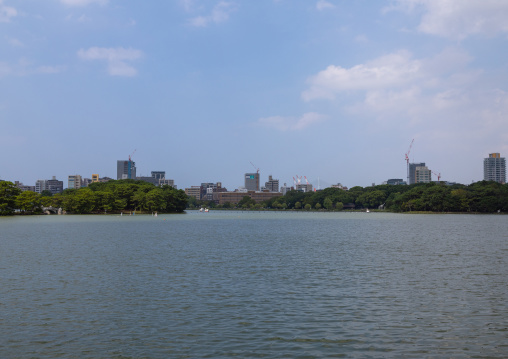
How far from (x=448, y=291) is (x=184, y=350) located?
17.7 meters

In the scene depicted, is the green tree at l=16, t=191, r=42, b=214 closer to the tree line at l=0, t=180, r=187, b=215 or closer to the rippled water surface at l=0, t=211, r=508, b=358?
the tree line at l=0, t=180, r=187, b=215

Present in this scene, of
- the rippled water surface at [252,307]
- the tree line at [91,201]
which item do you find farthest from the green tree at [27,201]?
the rippled water surface at [252,307]

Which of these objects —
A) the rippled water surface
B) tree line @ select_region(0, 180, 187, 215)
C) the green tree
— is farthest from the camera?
tree line @ select_region(0, 180, 187, 215)

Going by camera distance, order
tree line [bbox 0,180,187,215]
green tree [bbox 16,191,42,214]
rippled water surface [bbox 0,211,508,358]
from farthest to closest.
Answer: tree line [bbox 0,180,187,215], green tree [bbox 16,191,42,214], rippled water surface [bbox 0,211,508,358]

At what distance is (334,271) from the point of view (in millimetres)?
35500

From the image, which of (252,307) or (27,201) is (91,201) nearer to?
(27,201)

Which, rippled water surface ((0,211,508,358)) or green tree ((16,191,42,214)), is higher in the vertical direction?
green tree ((16,191,42,214))

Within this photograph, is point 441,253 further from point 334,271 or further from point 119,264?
point 119,264

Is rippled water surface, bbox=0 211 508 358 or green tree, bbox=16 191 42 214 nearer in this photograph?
rippled water surface, bbox=0 211 508 358

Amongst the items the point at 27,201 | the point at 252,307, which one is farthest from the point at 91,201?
the point at 252,307

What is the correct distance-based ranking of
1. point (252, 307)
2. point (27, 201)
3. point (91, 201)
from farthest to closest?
point (91, 201), point (27, 201), point (252, 307)

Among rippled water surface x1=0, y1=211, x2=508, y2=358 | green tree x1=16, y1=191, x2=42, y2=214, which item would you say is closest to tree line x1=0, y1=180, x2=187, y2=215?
green tree x1=16, y1=191, x2=42, y2=214

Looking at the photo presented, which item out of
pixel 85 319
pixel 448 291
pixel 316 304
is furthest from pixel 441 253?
pixel 85 319

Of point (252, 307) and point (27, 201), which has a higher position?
point (27, 201)
